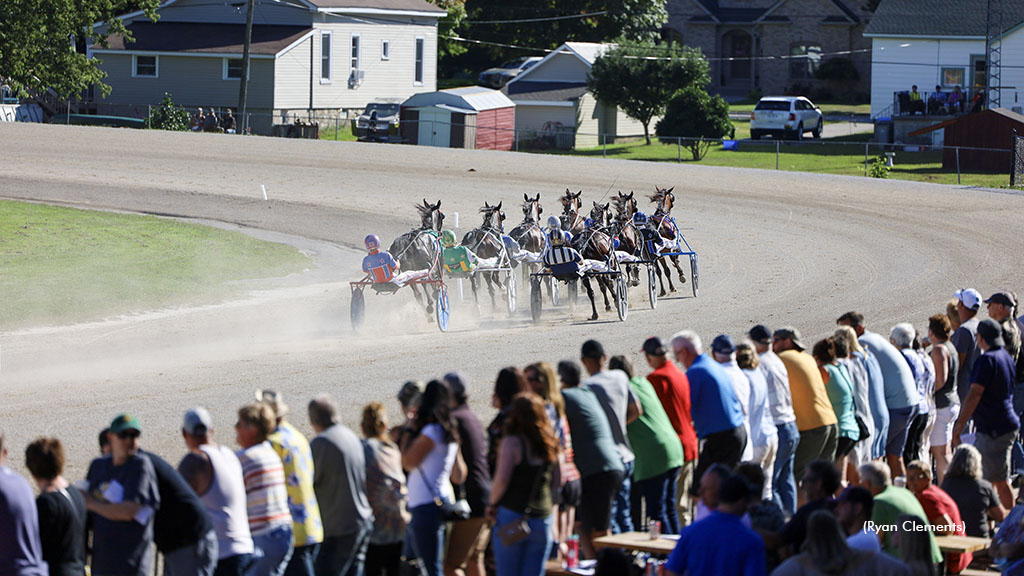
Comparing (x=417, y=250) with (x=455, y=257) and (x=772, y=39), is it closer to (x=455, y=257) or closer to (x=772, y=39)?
(x=455, y=257)

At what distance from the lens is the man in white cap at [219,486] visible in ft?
25.1

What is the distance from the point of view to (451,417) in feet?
27.6

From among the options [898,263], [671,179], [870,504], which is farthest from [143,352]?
[671,179]

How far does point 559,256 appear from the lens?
2162 centimetres

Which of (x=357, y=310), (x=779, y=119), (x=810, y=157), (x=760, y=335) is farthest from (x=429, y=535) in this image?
(x=779, y=119)

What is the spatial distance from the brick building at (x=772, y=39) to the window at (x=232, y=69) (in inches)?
1343

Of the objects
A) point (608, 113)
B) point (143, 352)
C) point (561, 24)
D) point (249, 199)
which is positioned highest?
point (561, 24)

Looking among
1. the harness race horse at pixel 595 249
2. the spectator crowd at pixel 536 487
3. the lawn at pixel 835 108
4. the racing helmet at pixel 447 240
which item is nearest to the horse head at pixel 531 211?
the harness race horse at pixel 595 249

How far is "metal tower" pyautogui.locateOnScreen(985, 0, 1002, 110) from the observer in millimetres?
55750

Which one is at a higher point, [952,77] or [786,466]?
[952,77]

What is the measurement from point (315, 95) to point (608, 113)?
47.3 feet

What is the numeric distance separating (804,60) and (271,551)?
257 feet

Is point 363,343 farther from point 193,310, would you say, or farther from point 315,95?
point 315,95

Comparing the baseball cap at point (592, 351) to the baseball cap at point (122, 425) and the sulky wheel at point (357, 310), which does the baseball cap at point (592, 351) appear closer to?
the baseball cap at point (122, 425)
